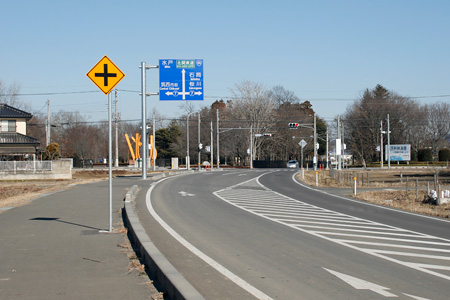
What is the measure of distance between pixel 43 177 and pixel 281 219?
1346 inches

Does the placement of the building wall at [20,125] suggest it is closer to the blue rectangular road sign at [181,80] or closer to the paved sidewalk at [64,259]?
the blue rectangular road sign at [181,80]

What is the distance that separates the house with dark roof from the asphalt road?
39.2 m

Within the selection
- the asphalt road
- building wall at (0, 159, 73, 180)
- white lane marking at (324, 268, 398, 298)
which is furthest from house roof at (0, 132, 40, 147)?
white lane marking at (324, 268, 398, 298)

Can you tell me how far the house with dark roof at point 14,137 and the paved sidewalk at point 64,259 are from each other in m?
39.6

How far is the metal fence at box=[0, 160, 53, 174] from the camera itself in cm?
4312

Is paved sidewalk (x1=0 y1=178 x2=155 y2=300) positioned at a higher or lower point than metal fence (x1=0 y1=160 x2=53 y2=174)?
lower

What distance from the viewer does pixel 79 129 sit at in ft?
304

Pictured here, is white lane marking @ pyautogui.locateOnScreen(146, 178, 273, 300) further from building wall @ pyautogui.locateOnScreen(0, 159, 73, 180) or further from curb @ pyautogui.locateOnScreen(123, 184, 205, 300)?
building wall @ pyautogui.locateOnScreen(0, 159, 73, 180)

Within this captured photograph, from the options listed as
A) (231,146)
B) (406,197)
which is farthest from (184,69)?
(231,146)

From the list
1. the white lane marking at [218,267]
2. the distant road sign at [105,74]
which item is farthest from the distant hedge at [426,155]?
the distant road sign at [105,74]

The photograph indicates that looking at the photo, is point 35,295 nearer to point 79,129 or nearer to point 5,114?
point 5,114

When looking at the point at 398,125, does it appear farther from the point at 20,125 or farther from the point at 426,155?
the point at 20,125

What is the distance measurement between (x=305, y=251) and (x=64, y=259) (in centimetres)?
459

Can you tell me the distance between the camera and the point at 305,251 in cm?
941
